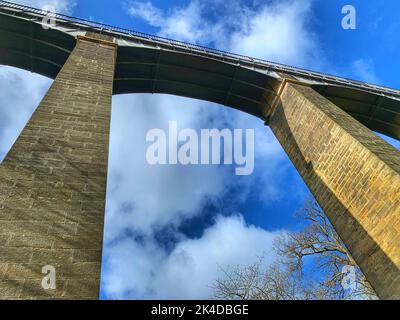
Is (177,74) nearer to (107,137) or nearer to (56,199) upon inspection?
(107,137)

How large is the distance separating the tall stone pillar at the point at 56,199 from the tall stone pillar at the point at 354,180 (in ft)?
19.5

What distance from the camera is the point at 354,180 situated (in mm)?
8969

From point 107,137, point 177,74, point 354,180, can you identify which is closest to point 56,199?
point 107,137

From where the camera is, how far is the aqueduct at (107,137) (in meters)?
4.52

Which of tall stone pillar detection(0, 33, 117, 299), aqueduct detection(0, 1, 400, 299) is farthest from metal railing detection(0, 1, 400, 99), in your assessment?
tall stone pillar detection(0, 33, 117, 299)

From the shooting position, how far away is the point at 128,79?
14328 mm

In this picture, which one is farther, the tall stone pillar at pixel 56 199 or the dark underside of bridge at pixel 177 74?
the dark underside of bridge at pixel 177 74

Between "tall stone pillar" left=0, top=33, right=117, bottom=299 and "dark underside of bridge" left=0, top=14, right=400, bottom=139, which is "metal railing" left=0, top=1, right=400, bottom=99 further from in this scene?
"tall stone pillar" left=0, top=33, right=117, bottom=299

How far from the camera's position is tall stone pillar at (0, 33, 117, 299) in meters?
4.04

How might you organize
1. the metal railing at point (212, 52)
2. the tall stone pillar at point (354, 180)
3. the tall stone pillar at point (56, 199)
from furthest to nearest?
the metal railing at point (212, 52), the tall stone pillar at point (354, 180), the tall stone pillar at point (56, 199)

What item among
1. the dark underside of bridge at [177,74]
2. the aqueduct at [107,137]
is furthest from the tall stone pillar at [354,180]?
the dark underside of bridge at [177,74]

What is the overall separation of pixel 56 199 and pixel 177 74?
10444 millimetres

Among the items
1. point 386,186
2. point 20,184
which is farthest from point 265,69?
point 20,184

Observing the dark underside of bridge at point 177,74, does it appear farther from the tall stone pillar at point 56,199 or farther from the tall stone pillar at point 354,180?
the tall stone pillar at point 56,199
